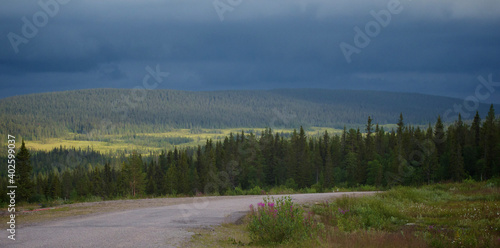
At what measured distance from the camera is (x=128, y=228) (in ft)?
46.6

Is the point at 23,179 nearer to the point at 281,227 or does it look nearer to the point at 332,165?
the point at 281,227

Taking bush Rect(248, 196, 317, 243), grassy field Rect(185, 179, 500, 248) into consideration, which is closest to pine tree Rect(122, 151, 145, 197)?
grassy field Rect(185, 179, 500, 248)

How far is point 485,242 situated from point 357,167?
9325cm

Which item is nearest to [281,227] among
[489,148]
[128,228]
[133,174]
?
[128,228]

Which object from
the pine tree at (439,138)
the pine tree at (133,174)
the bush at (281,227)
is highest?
the pine tree at (439,138)

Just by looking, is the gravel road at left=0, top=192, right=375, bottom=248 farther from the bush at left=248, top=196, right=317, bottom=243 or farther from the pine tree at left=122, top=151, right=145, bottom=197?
the pine tree at left=122, top=151, right=145, bottom=197

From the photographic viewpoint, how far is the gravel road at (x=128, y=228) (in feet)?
39.4

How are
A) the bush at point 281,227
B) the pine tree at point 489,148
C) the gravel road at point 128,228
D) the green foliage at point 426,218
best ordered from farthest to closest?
the pine tree at point 489,148
the green foliage at point 426,218
the bush at point 281,227
the gravel road at point 128,228

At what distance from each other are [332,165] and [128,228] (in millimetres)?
102474

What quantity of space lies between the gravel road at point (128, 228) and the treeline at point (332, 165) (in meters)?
58.1

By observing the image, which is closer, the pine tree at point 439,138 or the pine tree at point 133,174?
A: the pine tree at point 133,174

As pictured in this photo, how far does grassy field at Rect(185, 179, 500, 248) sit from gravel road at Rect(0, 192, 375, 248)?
1048 millimetres

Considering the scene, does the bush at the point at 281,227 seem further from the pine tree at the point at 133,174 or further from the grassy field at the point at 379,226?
the pine tree at the point at 133,174

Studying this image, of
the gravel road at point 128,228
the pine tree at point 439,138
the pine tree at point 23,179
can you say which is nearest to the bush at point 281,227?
the gravel road at point 128,228
